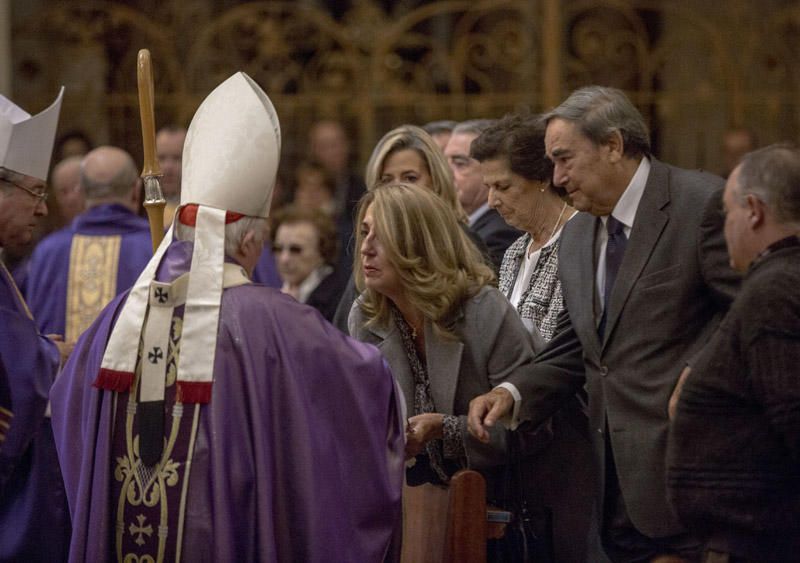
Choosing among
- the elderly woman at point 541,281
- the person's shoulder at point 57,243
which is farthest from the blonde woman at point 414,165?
the person's shoulder at point 57,243

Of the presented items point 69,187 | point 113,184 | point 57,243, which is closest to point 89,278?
point 57,243

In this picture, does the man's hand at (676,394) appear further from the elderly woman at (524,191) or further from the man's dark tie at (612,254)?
the elderly woman at (524,191)

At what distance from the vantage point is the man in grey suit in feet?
13.6

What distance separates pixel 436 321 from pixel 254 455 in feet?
2.89

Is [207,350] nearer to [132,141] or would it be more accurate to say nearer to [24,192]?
[24,192]

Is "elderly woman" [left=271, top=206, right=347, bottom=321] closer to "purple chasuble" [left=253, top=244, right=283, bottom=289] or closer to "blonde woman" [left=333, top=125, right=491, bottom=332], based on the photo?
"purple chasuble" [left=253, top=244, right=283, bottom=289]

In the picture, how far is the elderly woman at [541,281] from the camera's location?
465 centimetres

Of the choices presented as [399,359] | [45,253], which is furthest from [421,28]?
[399,359]

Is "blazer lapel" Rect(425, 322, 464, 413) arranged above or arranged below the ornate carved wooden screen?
below

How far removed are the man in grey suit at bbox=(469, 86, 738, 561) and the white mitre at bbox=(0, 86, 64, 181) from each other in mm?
1901

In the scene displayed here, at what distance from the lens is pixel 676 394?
12.8ft

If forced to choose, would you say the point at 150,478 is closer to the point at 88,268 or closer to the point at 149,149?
the point at 149,149

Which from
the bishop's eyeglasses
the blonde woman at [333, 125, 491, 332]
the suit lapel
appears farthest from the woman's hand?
the bishop's eyeglasses

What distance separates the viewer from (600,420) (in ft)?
14.2
